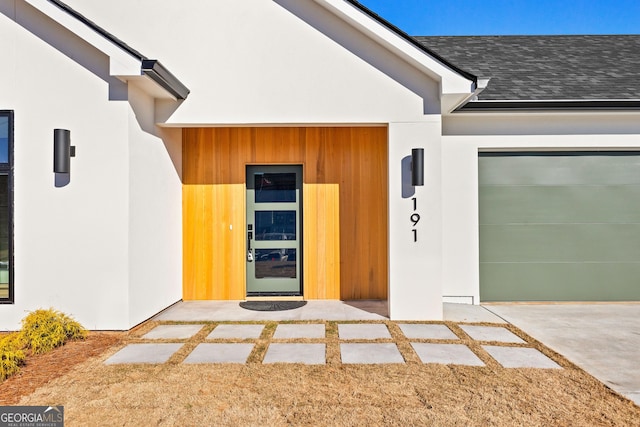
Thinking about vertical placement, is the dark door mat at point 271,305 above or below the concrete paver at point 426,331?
above

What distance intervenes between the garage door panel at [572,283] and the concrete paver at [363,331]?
283cm

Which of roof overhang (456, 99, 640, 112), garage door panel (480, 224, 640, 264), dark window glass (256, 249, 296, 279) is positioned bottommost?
dark window glass (256, 249, 296, 279)

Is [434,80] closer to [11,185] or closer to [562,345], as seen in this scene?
[562,345]

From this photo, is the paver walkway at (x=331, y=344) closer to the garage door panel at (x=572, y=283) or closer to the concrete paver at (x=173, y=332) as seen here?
the concrete paver at (x=173, y=332)

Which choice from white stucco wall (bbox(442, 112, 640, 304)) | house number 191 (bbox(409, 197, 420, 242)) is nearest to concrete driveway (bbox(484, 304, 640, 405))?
white stucco wall (bbox(442, 112, 640, 304))

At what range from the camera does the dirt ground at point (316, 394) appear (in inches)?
120

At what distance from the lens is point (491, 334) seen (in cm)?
507

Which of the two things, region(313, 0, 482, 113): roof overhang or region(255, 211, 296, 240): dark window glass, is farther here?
region(255, 211, 296, 240): dark window glass

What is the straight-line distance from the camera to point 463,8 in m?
11.9

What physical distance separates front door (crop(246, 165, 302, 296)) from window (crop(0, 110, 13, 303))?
3.32 meters

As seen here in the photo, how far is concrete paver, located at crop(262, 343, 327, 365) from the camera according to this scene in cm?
416

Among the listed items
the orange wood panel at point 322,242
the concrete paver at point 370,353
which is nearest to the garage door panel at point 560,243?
the orange wood panel at point 322,242

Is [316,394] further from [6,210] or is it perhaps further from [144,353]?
[6,210]

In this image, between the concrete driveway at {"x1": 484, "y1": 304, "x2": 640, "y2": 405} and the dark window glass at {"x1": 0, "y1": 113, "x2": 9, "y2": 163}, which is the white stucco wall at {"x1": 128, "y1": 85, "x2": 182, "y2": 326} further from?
the concrete driveway at {"x1": 484, "y1": 304, "x2": 640, "y2": 405}
